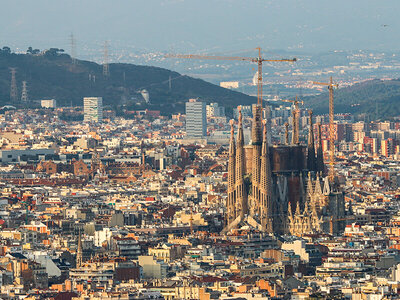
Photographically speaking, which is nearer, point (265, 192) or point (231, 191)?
point (265, 192)

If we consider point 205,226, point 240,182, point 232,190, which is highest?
point 240,182

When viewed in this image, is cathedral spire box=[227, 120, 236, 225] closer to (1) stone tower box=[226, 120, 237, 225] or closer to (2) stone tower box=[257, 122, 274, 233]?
(1) stone tower box=[226, 120, 237, 225]

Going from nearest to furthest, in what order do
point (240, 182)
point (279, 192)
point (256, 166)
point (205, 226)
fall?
point (205, 226)
point (279, 192)
point (240, 182)
point (256, 166)

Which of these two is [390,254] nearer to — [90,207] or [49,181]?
[90,207]

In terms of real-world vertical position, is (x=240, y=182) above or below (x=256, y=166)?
below

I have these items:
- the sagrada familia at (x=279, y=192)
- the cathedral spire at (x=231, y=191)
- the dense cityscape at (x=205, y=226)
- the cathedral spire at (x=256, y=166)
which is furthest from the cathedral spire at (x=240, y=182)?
the cathedral spire at (x=256, y=166)

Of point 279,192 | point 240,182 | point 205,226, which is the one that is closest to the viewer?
point 205,226

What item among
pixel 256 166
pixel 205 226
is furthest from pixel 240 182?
pixel 205 226

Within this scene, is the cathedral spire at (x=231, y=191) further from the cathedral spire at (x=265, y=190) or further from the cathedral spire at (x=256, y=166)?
the cathedral spire at (x=265, y=190)

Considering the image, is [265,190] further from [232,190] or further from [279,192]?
[232,190]

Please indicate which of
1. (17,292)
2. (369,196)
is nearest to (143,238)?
(17,292)
